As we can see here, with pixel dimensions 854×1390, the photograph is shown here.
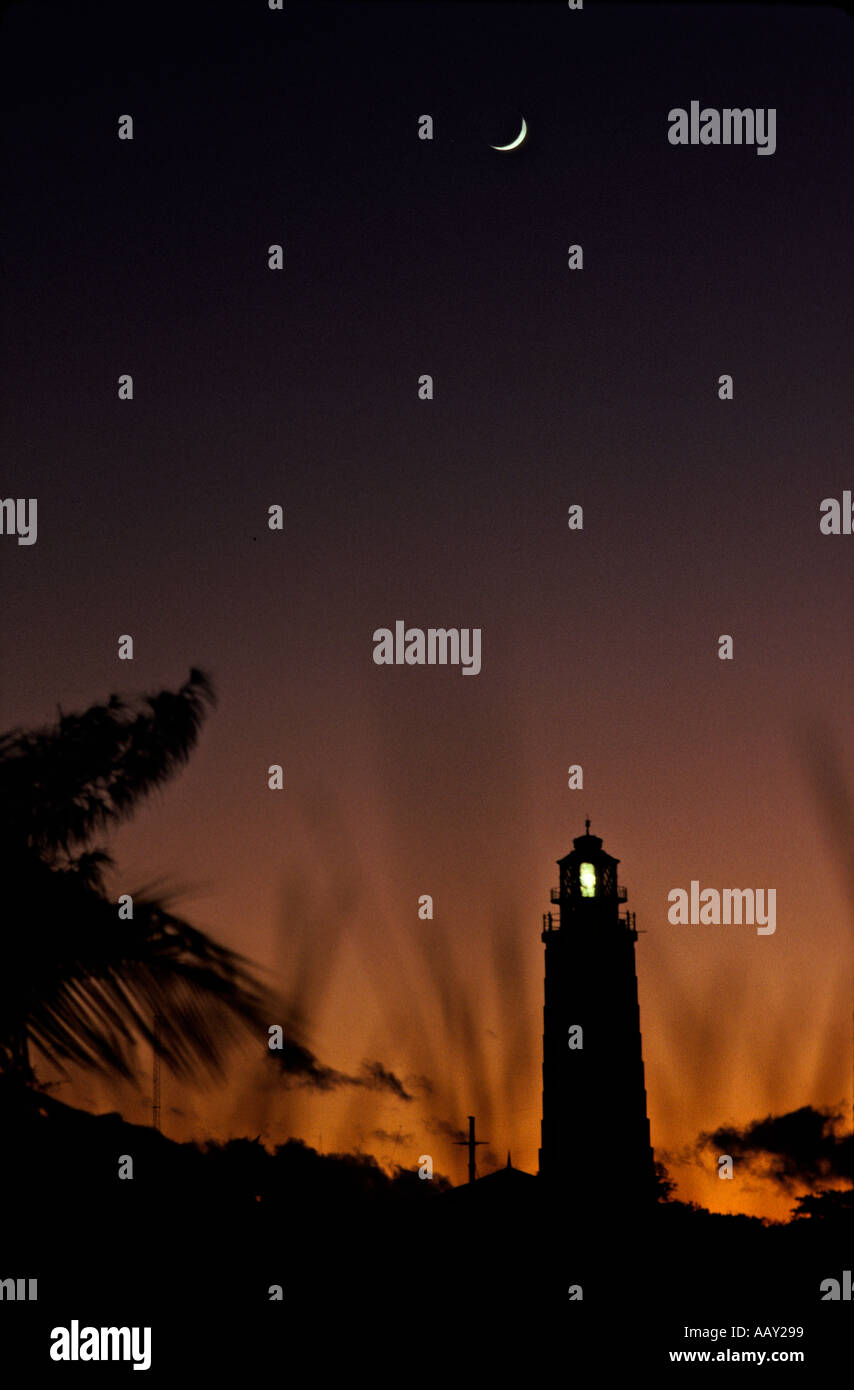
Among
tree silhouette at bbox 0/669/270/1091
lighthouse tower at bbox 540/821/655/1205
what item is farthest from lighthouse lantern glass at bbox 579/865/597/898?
tree silhouette at bbox 0/669/270/1091

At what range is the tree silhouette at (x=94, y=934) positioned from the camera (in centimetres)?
223

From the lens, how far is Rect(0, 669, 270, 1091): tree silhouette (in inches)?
87.7

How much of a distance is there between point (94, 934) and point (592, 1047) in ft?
149

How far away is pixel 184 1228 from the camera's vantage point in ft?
18.5

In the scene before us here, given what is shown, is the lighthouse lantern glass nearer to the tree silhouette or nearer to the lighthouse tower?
the lighthouse tower

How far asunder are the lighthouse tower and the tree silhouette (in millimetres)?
44363

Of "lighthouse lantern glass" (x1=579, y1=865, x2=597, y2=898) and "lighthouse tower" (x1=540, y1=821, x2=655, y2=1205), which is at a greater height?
"lighthouse lantern glass" (x1=579, y1=865, x2=597, y2=898)

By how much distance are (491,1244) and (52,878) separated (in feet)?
125

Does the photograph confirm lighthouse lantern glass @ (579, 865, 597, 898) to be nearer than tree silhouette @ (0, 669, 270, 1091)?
No

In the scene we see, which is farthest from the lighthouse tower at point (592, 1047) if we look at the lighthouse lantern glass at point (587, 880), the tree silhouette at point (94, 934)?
the tree silhouette at point (94, 934)

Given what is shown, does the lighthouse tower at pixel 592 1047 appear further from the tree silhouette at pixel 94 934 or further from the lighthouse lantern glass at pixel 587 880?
the tree silhouette at pixel 94 934

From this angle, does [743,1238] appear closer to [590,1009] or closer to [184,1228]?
[590,1009]

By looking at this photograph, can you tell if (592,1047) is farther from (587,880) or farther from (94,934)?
(94,934)
